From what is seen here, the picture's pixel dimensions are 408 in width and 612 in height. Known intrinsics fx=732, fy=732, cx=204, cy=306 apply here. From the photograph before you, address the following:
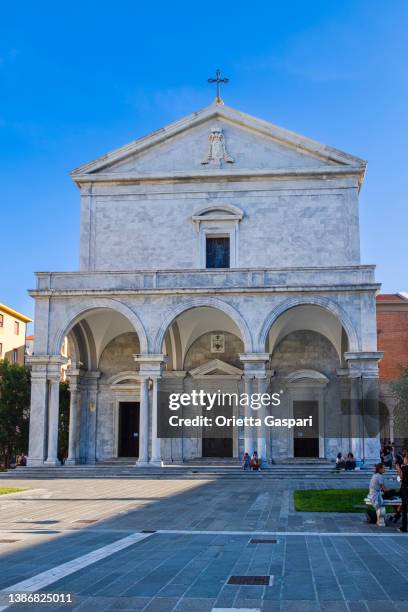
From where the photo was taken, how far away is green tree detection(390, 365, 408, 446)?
1416 inches

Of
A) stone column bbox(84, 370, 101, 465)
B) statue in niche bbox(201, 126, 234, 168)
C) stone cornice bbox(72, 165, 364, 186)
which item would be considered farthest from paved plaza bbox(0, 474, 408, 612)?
statue in niche bbox(201, 126, 234, 168)

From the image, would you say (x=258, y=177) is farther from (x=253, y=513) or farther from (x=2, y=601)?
(x=2, y=601)

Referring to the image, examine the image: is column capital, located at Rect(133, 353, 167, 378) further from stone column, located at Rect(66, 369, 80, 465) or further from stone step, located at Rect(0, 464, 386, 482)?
stone column, located at Rect(66, 369, 80, 465)

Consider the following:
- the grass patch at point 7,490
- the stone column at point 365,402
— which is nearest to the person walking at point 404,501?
the grass patch at point 7,490

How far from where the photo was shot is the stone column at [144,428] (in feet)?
89.2

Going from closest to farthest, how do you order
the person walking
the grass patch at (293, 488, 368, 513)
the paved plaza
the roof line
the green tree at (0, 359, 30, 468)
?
the paved plaza < the person walking < the grass patch at (293, 488, 368, 513) < the green tree at (0, 359, 30, 468) < the roof line

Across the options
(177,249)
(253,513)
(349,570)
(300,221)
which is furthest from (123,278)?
(349,570)

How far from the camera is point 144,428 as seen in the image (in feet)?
89.7

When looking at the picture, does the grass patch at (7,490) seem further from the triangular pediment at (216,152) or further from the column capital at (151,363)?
the triangular pediment at (216,152)

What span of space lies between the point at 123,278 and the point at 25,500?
40.3 ft

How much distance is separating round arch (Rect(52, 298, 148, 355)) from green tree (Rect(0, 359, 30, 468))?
41.6 feet

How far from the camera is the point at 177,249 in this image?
31734 millimetres

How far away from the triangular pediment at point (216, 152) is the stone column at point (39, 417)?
9.91 metres

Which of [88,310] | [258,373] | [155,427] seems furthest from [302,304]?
[88,310]
